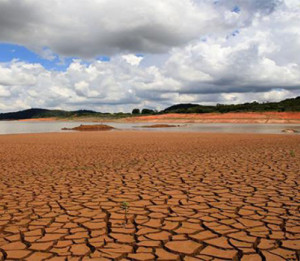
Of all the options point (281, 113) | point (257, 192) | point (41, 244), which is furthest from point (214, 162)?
point (281, 113)

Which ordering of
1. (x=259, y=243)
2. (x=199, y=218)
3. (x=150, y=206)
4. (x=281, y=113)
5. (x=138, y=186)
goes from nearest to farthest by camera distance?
(x=259, y=243) → (x=199, y=218) → (x=150, y=206) → (x=138, y=186) → (x=281, y=113)

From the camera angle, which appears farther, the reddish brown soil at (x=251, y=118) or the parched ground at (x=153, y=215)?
the reddish brown soil at (x=251, y=118)

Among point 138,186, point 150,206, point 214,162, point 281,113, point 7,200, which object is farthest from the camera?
point 281,113

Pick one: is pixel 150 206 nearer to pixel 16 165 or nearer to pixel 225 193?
pixel 225 193

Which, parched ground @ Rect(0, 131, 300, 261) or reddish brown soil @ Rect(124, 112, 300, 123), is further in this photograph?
reddish brown soil @ Rect(124, 112, 300, 123)

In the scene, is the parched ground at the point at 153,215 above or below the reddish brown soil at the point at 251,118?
below

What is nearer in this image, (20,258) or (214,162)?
(20,258)

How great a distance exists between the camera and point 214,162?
10.2 m

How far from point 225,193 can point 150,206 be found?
1.73 metres

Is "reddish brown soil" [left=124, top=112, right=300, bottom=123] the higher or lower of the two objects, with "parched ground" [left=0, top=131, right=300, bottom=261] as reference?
higher

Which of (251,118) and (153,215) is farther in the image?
(251,118)

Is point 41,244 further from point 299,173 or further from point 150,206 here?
point 299,173

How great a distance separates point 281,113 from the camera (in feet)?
230

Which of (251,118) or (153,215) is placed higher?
(251,118)
